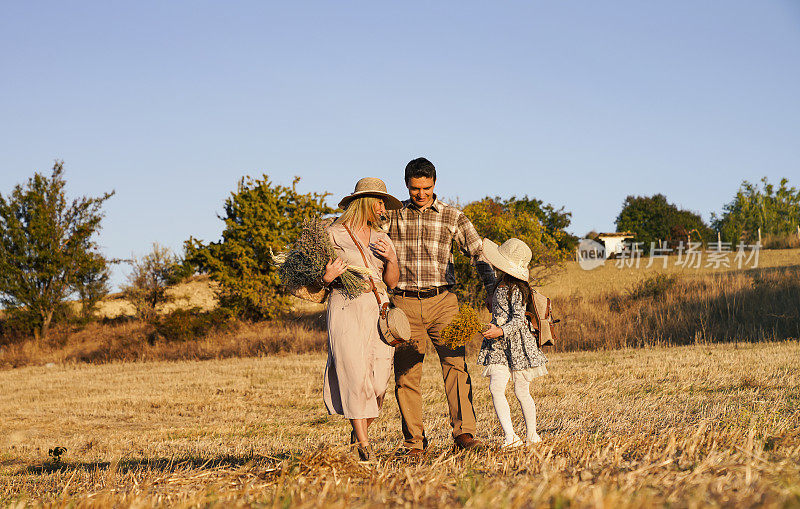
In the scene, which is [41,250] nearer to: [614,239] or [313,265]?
[313,265]

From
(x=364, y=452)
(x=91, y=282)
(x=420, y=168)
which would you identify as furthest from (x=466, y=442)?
(x=91, y=282)

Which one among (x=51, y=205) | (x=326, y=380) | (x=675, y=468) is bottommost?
(x=675, y=468)

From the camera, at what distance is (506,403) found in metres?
5.74

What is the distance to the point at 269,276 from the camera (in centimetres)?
3075

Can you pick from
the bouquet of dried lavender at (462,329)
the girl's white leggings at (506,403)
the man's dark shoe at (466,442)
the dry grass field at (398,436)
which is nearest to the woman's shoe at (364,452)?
the dry grass field at (398,436)

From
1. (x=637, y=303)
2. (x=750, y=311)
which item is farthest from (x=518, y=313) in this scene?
(x=637, y=303)

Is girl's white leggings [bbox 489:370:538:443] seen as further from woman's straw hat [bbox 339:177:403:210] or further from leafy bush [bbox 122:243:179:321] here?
leafy bush [bbox 122:243:179:321]

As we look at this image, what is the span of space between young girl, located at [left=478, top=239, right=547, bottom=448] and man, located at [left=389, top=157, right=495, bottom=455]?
27 centimetres

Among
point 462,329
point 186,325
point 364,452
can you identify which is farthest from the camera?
point 186,325

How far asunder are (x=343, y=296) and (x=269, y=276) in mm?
26054

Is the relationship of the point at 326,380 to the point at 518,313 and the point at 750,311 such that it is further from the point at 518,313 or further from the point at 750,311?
the point at 750,311

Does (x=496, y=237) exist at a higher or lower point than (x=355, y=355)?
higher

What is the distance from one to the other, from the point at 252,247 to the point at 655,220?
77.2m

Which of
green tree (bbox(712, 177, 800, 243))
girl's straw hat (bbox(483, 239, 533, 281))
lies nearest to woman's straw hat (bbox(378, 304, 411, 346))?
girl's straw hat (bbox(483, 239, 533, 281))
